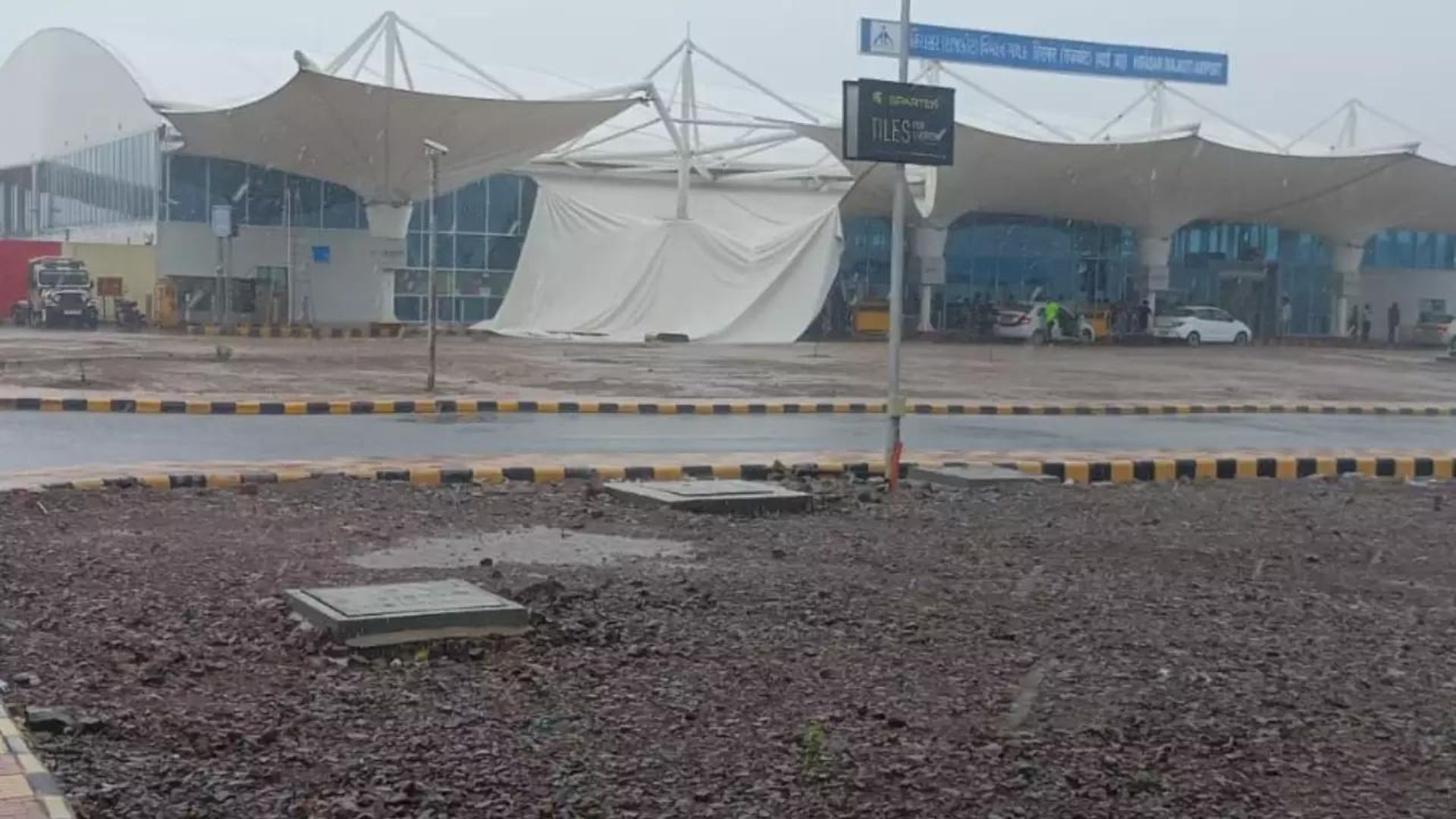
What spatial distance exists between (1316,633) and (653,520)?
4.19m

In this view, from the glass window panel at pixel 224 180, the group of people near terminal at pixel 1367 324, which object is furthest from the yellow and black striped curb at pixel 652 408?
the group of people near terminal at pixel 1367 324

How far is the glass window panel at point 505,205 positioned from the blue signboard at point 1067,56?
43.8 feet

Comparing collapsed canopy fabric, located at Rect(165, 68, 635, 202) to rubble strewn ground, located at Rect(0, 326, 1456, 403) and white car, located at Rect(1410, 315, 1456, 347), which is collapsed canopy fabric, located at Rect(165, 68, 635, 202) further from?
white car, located at Rect(1410, 315, 1456, 347)

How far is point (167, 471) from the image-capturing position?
38.4 ft

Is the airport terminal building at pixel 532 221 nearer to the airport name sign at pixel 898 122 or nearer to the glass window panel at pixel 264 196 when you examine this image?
the glass window panel at pixel 264 196

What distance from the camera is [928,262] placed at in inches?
1943

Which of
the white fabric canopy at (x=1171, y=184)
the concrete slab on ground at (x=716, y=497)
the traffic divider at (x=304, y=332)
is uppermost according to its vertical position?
the white fabric canopy at (x=1171, y=184)

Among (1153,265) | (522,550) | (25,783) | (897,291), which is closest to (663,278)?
(1153,265)

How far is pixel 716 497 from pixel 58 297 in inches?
1374

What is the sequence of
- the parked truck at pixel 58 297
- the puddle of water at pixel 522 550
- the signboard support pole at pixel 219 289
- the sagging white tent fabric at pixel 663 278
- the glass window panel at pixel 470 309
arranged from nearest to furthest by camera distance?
the puddle of water at pixel 522 550, the parked truck at pixel 58 297, the signboard support pole at pixel 219 289, the sagging white tent fabric at pixel 663 278, the glass window panel at pixel 470 309

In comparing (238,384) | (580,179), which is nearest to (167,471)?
(238,384)

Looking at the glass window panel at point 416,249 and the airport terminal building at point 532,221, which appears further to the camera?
the glass window panel at point 416,249

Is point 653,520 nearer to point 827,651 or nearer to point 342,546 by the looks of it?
point 342,546

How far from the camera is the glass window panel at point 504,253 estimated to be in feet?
162
